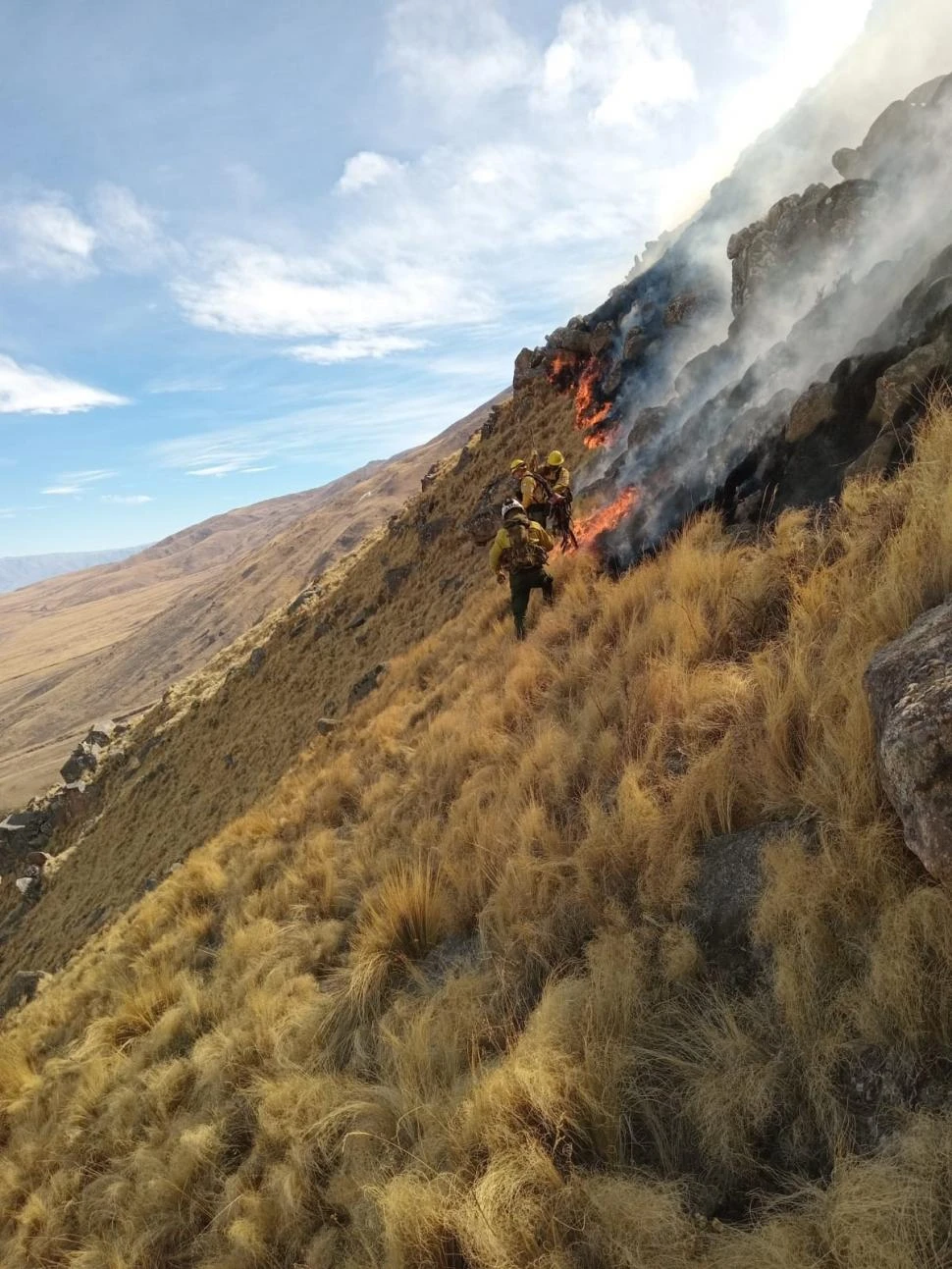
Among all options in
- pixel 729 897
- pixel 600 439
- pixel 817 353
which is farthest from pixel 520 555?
pixel 600 439

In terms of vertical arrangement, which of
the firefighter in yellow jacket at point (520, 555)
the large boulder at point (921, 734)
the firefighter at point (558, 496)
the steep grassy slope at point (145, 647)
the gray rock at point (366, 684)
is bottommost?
the large boulder at point (921, 734)

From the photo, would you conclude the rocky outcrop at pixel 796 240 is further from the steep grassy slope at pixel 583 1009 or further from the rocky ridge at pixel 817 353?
the steep grassy slope at pixel 583 1009

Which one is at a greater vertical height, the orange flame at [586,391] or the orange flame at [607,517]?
the orange flame at [586,391]

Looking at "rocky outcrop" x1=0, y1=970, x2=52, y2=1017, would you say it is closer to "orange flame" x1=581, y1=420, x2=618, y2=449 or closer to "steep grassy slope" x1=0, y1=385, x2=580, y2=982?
"steep grassy slope" x1=0, y1=385, x2=580, y2=982

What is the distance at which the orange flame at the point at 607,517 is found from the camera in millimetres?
9633

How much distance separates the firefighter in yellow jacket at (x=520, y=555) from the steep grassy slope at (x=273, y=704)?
5629 mm

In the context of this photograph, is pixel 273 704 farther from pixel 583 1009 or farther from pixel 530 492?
pixel 583 1009

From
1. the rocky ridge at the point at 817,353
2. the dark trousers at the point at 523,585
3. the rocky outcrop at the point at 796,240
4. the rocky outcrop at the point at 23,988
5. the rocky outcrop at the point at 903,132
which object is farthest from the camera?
the rocky outcrop at the point at 23,988

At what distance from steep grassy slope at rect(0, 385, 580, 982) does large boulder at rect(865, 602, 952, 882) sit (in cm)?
1178

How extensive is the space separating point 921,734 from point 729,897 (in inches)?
45.0

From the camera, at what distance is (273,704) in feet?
62.4

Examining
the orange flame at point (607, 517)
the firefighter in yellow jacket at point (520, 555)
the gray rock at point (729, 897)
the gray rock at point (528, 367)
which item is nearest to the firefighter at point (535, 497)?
the orange flame at point (607, 517)

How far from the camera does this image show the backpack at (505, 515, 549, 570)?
858 centimetres

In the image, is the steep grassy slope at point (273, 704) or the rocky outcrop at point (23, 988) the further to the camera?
the steep grassy slope at point (273, 704)
